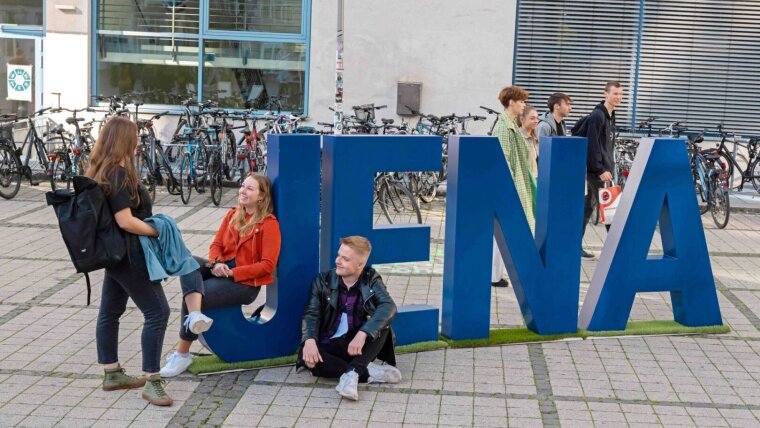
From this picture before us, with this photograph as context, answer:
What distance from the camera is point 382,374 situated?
19.9 feet

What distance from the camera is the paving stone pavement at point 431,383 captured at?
18.2ft

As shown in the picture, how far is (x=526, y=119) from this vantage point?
29.1 ft

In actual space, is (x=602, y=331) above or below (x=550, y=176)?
below

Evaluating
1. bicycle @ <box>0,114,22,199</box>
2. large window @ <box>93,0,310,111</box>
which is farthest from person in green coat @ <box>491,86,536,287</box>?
large window @ <box>93,0,310,111</box>

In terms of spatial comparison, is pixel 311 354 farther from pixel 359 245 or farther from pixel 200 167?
pixel 200 167

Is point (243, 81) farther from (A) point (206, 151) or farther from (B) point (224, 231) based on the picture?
(B) point (224, 231)

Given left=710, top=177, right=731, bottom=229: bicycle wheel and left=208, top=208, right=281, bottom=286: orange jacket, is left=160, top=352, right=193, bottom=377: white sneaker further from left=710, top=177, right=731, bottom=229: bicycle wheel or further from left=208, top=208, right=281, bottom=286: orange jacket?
left=710, top=177, right=731, bottom=229: bicycle wheel

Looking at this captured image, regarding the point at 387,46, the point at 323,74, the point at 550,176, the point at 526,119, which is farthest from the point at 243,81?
the point at 550,176

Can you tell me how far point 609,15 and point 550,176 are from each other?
10028 millimetres

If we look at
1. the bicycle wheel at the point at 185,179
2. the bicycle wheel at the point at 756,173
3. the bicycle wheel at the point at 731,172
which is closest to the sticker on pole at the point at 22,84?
the bicycle wheel at the point at 185,179

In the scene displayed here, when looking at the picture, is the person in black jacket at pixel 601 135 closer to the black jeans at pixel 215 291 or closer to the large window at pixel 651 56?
the black jeans at pixel 215 291

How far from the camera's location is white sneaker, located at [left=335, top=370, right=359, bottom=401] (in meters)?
5.75

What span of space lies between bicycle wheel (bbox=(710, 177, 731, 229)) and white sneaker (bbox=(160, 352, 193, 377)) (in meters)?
8.67

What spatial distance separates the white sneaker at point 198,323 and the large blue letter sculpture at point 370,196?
1054 millimetres
